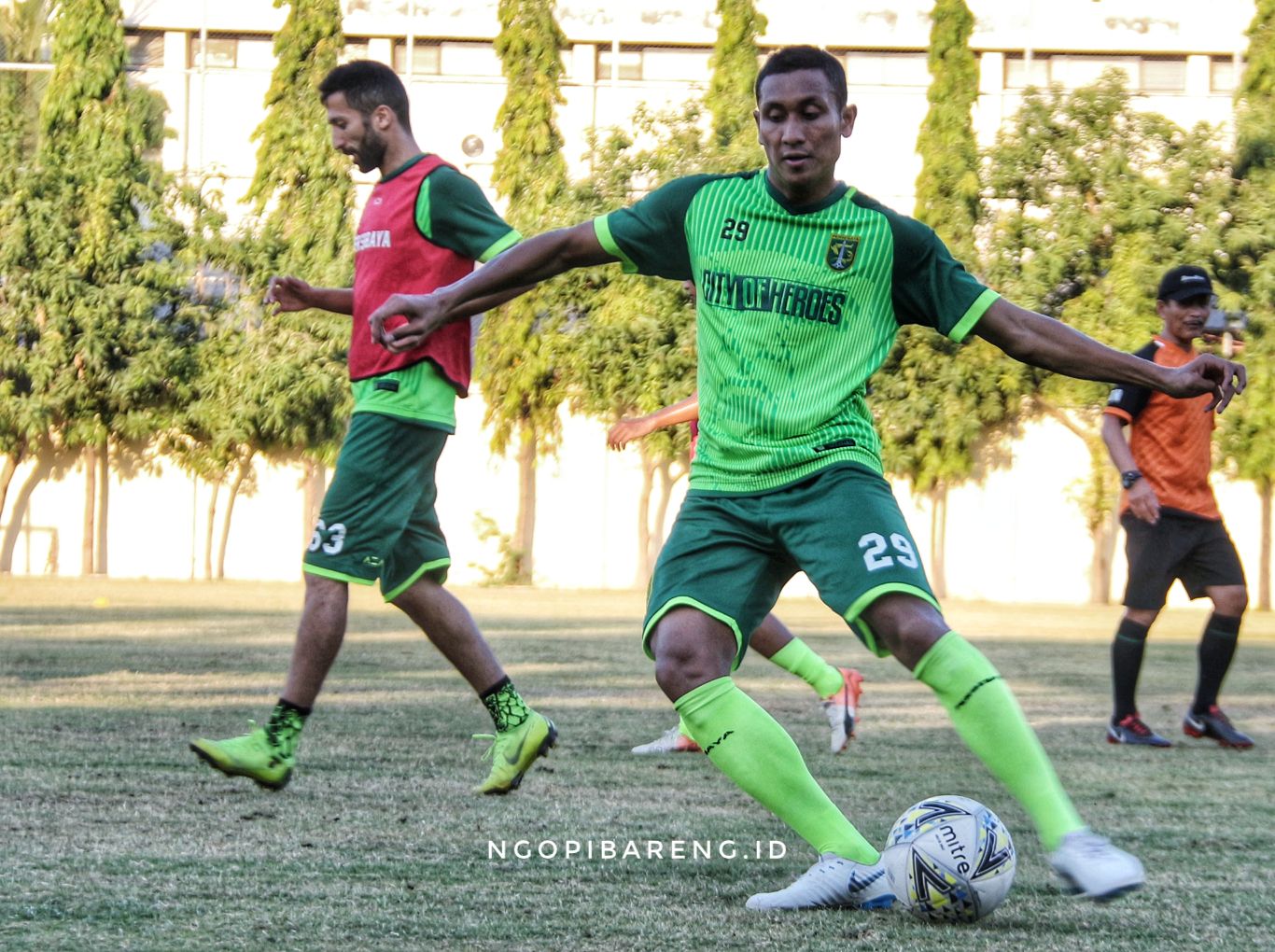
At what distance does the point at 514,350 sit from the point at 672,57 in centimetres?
878

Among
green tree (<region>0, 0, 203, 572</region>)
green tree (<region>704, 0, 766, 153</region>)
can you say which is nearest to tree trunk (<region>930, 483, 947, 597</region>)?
green tree (<region>704, 0, 766, 153</region>)

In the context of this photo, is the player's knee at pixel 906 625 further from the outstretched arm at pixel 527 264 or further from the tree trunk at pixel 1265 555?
the tree trunk at pixel 1265 555

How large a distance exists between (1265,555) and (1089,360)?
2907 cm

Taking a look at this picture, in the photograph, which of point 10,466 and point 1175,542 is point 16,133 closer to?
point 10,466

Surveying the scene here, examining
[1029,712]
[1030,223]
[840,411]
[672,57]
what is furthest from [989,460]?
[840,411]

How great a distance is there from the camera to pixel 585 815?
523cm

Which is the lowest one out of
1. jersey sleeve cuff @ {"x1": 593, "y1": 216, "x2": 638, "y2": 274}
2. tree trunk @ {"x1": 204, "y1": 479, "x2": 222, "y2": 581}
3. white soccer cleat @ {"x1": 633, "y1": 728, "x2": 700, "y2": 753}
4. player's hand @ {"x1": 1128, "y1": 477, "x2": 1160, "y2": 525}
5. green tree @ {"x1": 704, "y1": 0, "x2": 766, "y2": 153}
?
tree trunk @ {"x1": 204, "y1": 479, "x2": 222, "y2": 581}

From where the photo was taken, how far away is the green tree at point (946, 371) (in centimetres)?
3048

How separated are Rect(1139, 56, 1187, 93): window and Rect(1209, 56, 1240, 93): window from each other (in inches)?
21.2

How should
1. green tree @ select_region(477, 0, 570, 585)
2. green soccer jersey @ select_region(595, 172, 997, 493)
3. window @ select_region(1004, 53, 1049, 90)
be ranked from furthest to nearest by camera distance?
window @ select_region(1004, 53, 1049, 90) → green tree @ select_region(477, 0, 570, 585) → green soccer jersey @ select_region(595, 172, 997, 493)

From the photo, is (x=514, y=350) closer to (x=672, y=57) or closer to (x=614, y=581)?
(x=614, y=581)

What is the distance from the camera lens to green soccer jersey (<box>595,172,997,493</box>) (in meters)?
4.03

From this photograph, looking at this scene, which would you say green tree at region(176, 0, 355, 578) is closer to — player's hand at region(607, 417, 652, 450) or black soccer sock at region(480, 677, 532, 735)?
player's hand at region(607, 417, 652, 450)

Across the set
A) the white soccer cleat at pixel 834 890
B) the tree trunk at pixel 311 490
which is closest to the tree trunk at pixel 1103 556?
the tree trunk at pixel 311 490
